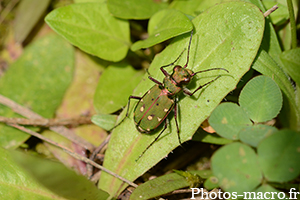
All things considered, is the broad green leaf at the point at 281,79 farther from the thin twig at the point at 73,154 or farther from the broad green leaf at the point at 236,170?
the thin twig at the point at 73,154

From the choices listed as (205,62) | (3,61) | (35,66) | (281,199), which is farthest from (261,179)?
(3,61)

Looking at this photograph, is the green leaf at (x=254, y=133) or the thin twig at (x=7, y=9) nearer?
the green leaf at (x=254, y=133)

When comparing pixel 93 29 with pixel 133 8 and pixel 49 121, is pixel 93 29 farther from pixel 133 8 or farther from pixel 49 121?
pixel 49 121

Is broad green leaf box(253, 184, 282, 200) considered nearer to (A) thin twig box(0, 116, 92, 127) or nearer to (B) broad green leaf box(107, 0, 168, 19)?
(A) thin twig box(0, 116, 92, 127)

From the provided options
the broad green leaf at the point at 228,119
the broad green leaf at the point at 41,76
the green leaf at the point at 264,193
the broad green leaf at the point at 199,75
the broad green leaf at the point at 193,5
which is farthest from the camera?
the broad green leaf at the point at 41,76

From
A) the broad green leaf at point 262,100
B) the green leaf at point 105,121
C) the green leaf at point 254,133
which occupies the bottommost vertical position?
the green leaf at point 105,121

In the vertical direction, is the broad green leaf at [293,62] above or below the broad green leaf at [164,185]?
above

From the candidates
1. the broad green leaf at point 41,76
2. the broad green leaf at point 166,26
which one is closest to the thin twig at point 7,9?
the broad green leaf at point 41,76
